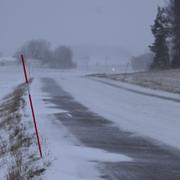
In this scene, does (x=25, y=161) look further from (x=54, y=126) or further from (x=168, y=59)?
(x=168, y=59)

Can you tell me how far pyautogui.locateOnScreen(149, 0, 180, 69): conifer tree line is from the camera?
74188 millimetres

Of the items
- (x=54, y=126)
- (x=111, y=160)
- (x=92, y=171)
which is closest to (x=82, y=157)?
(x=111, y=160)

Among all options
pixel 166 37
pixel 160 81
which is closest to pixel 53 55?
pixel 166 37

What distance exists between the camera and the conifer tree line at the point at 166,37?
7419cm

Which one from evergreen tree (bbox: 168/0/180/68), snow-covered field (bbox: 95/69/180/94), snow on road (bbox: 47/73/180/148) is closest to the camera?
snow on road (bbox: 47/73/180/148)

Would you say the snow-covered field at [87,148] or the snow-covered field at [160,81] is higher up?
the snow-covered field at [87,148]

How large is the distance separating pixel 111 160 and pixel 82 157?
1.91ft

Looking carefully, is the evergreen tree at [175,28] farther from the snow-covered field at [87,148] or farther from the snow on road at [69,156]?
the snow on road at [69,156]

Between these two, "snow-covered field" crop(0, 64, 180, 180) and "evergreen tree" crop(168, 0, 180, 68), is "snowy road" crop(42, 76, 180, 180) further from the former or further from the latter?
"evergreen tree" crop(168, 0, 180, 68)

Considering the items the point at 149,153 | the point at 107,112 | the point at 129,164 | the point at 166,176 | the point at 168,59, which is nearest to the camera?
the point at 166,176

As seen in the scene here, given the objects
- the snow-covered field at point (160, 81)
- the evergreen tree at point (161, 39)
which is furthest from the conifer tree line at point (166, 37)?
the snow-covered field at point (160, 81)

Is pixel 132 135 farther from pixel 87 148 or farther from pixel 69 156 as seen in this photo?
pixel 69 156

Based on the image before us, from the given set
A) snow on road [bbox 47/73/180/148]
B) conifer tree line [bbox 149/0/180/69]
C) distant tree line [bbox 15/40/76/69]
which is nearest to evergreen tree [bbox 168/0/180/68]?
conifer tree line [bbox 149/0/180/69]

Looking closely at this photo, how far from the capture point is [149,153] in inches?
408
